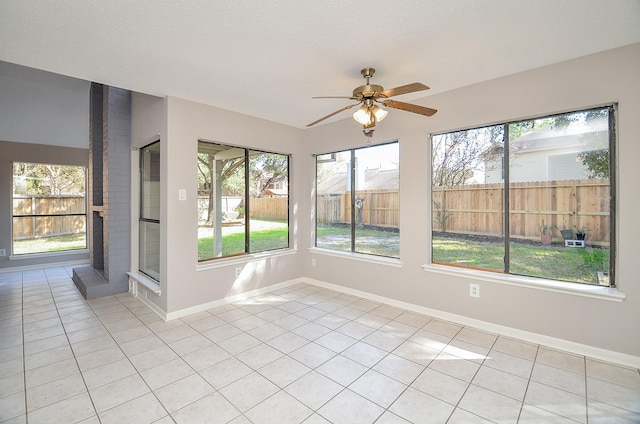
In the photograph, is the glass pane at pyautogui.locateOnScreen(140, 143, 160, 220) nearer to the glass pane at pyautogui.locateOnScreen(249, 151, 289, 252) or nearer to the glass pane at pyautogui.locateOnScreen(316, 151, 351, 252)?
the glass pane at pyautogui.locateOnScreen(249, 151, 289, 252)

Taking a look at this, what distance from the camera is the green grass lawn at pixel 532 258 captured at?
255cm

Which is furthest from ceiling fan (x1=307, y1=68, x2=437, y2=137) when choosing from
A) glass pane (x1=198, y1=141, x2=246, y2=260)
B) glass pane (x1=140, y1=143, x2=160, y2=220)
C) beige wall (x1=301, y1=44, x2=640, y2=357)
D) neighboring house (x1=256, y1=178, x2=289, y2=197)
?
glass pane (x1=140, y1=143, x2=160, y2=220)

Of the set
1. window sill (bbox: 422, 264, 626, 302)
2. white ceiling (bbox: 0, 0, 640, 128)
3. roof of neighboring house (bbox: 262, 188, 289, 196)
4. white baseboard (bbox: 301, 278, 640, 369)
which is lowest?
white baseboard (bbox: 301, 278, 640, 369)

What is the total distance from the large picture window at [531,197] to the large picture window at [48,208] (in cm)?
728

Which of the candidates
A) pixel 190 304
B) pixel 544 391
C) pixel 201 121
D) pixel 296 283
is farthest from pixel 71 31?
pixel 544 391

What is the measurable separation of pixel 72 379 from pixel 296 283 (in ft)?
9.61

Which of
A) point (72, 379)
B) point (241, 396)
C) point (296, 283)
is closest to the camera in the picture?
point (241, 396)

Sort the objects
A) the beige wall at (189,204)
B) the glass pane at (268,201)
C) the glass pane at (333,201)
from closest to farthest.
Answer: the beige wall at (189,204), the glass pane at (268,201), the glass pane at (333,201)

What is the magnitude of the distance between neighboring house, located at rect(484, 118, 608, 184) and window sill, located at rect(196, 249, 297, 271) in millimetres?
3059

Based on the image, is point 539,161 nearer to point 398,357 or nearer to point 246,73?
point 398,357

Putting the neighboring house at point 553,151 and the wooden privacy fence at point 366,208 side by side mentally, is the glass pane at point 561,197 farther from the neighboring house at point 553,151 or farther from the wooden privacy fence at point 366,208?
the wooden privacy fence at point 366,208

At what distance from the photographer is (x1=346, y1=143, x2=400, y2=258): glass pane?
3752 mm

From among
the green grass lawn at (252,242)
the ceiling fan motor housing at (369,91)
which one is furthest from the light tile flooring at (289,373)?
the ceiling fan motor housing at (369,91)

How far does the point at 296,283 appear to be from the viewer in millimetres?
4652
